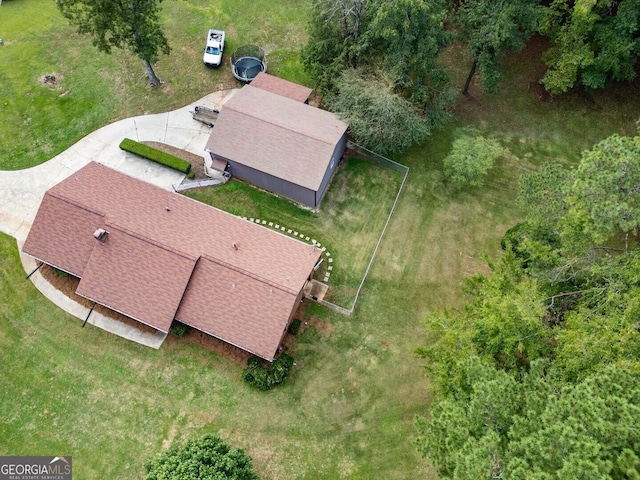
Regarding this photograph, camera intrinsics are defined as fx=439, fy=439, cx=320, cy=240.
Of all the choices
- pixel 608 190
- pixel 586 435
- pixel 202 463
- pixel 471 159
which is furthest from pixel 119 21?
pixel 586 435

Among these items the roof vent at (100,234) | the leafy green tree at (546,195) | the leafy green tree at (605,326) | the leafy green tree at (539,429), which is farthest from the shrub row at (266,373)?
the leafy green tree at (546,195)

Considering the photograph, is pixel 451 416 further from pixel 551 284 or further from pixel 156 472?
pixel 156 472

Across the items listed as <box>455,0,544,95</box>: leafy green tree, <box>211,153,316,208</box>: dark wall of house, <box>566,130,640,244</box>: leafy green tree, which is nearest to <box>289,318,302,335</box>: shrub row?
A: <box>211,153,316,208</box>: dark wall of house

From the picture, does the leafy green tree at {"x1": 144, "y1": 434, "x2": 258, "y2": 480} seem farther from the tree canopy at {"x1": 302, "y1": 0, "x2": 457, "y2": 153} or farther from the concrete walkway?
the tree canopy at {"x1": 302, "y1": 0, "x2": 457, "y2": 153}

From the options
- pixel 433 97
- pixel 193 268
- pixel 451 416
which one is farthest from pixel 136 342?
pixel 433 97

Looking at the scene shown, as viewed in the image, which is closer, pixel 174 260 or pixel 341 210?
pixel 174 260

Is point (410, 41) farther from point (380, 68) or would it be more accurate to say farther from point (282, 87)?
point (282, 87)
